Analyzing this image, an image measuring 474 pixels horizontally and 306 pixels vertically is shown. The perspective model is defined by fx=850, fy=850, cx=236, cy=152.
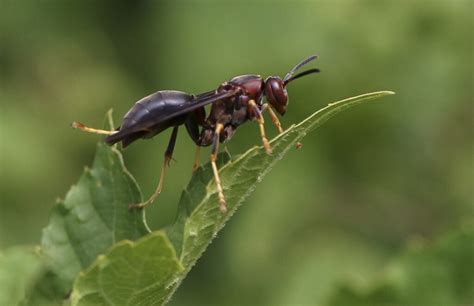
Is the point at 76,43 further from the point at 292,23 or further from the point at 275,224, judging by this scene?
the point at 275,224

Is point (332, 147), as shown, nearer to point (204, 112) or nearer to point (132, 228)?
point (204, 112)

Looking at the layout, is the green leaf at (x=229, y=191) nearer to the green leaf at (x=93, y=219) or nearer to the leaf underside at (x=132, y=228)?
the leaf underside at (x=132, y=228)

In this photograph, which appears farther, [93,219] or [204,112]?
[204,112]

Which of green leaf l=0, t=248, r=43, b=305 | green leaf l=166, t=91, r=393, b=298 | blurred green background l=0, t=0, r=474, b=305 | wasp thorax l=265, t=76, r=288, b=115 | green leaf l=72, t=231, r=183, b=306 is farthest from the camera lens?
blurred green background l=0, t=0, r=474, b=305

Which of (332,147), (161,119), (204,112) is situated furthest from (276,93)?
(332,147)

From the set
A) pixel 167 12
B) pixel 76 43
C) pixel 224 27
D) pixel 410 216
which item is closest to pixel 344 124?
pixel 410 216

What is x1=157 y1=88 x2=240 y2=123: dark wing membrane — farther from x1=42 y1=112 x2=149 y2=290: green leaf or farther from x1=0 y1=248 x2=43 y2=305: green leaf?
x1=0 y1=248 x2=43 y2=305: green leaf

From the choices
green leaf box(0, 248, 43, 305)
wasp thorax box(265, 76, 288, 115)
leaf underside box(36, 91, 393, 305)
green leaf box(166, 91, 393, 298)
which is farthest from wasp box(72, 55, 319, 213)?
green leaf box(166, 91, 393, 298)
